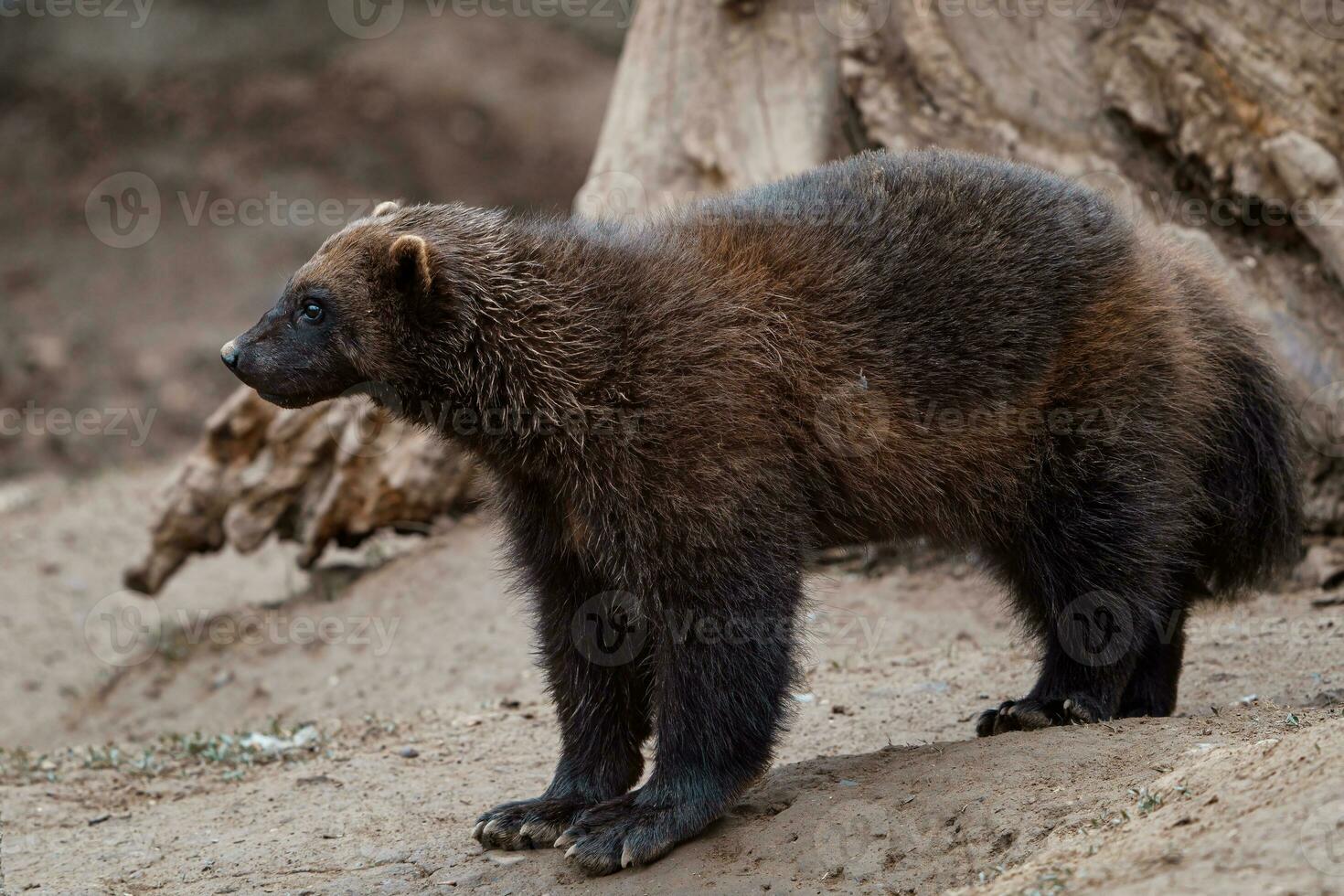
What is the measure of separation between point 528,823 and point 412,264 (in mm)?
2055

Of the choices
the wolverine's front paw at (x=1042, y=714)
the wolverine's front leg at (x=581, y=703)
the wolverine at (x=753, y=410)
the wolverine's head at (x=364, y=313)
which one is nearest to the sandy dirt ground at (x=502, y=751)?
the wolverine's front leg at (x=581, y=703)

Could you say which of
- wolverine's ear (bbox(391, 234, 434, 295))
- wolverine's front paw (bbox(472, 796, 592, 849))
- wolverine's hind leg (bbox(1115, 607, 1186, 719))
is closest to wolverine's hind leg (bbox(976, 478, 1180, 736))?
wolverine's hind leg (bbox(1115, 607, 1186, 719))

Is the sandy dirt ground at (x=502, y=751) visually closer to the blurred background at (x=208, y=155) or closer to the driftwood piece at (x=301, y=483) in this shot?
the driftwood piece at (x=301, y=483)

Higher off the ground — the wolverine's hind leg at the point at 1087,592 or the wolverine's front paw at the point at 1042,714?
the wolverine's hind leg at the point at 1087,592

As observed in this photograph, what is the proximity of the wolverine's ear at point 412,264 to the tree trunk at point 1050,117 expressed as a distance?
3874mm

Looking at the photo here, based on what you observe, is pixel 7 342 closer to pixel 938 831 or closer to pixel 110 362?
pixel 110 362

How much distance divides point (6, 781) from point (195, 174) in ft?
39.2

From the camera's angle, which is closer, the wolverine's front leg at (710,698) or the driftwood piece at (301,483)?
the wolverine's front leg at (710,698)

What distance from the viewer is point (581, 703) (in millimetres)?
5035

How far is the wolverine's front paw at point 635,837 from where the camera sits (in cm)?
443

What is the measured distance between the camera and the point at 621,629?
4.93 meters

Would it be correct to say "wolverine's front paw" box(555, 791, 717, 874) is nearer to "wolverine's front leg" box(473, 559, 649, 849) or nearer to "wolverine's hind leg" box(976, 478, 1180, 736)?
"wolverine's front leg" box(473, 559, 649, 849)

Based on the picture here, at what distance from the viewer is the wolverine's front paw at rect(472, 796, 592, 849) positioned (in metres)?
4.85

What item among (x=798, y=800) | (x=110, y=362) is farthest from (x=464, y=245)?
(x=110, y=362)
